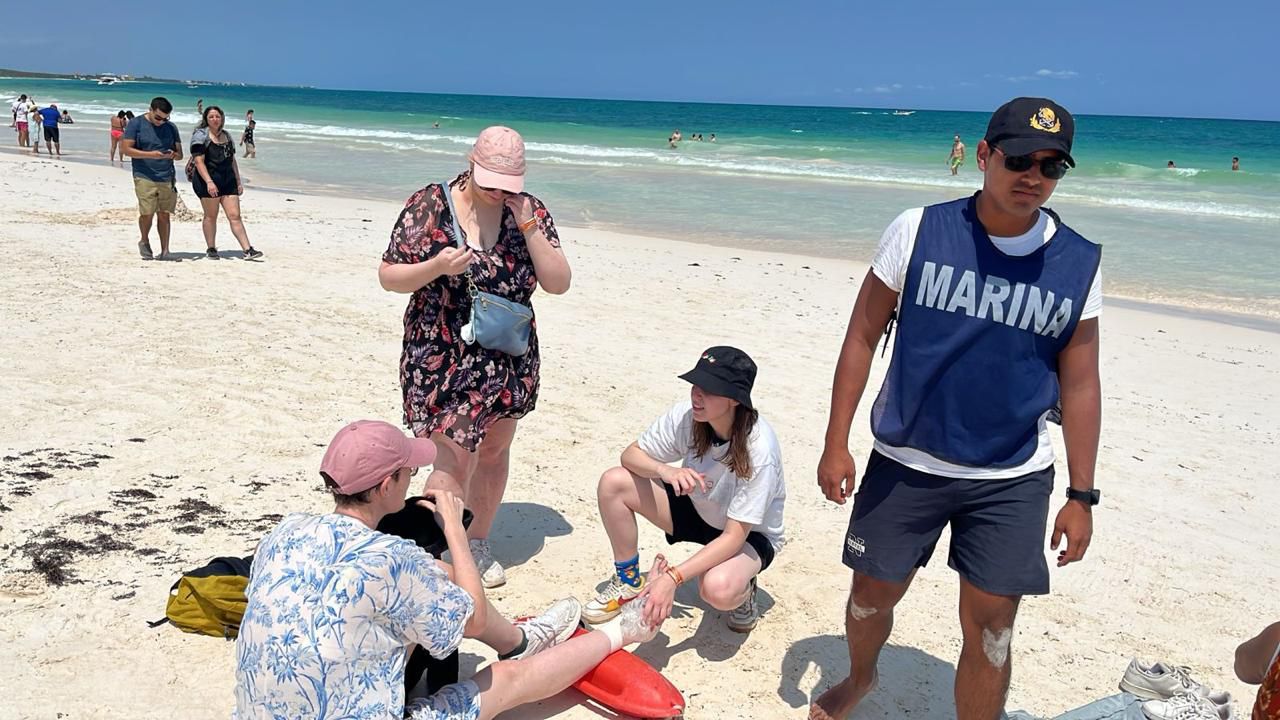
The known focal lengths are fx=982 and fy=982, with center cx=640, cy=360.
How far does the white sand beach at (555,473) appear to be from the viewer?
362 cm

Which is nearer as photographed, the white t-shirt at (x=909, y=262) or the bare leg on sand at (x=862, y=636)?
the white t-shirt at (x=909, y=262)

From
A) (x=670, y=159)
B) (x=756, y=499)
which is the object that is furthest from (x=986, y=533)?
(x=670, y=159)

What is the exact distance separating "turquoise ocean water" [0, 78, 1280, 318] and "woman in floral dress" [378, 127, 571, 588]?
9973mm

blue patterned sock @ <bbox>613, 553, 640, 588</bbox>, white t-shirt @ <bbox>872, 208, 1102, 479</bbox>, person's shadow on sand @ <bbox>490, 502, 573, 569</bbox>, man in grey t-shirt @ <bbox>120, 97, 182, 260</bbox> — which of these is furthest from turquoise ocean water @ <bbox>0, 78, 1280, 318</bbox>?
white t-shirt @ <bbox>872, 208, 1102, 479</bbox>

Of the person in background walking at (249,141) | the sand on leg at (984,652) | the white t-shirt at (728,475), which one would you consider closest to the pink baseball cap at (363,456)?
the white t-shirt at (728,475)

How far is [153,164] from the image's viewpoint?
9703 mm

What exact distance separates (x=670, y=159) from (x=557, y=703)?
3041 centimetres

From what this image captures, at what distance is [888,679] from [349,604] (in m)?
2.17

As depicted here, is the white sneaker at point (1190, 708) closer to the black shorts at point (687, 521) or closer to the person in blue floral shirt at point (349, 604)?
the black shorts at point (687, 521)

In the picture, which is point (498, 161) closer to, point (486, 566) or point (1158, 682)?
point (486, 566)

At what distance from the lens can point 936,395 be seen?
9.23ft

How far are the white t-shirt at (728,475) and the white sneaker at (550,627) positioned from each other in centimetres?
66

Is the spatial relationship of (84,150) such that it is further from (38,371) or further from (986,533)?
(986,533)

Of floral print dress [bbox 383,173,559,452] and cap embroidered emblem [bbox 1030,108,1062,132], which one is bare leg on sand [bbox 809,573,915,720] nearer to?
cap embroidered emblem [bbox 1030,108,1062,132]
